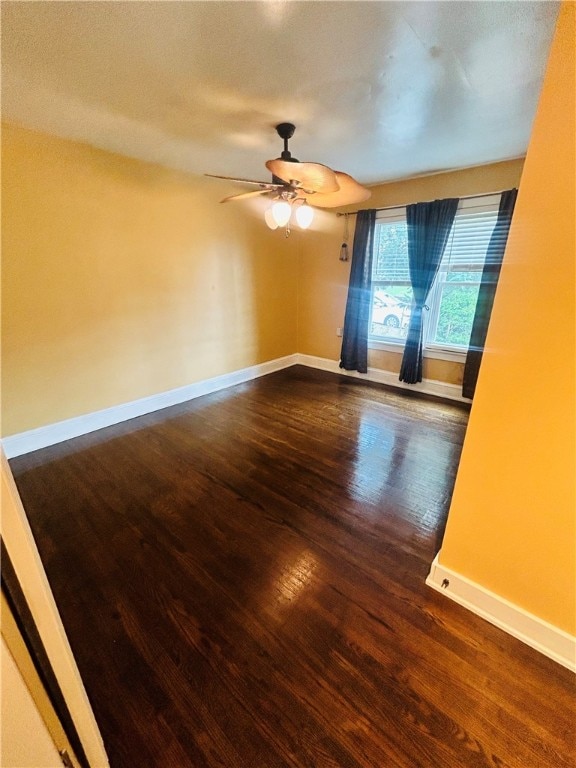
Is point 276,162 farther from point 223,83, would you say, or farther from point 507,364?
point 507,364

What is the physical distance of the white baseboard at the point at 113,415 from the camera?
261cm

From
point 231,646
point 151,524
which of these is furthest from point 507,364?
point 151,524

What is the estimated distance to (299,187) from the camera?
2.08 meters

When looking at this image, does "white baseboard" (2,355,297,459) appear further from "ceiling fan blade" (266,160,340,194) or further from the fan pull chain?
"ceiling fan blade" (266,160,340,194)

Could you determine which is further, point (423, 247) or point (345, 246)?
point (345, 246)

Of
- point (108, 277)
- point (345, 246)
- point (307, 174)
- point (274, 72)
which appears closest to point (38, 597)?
point (307, 174)

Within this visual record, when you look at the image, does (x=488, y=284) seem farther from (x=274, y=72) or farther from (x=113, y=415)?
(x=113, y=415)

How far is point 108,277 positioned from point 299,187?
1.85 meters

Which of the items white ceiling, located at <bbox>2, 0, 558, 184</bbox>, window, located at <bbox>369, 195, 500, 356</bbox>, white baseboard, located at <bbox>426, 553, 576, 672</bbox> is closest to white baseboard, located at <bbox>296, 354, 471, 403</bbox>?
window, located at <bbox>369, 195, 500, 356</bbox>

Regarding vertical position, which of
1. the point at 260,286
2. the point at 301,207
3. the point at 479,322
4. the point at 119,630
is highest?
the point at 301,207

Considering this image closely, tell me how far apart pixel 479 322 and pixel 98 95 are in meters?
3.53

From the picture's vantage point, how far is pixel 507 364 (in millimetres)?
1085

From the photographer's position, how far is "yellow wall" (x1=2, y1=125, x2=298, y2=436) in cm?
237

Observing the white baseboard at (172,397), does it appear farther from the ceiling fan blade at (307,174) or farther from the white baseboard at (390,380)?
the ceiling fan blade at (307,174)
